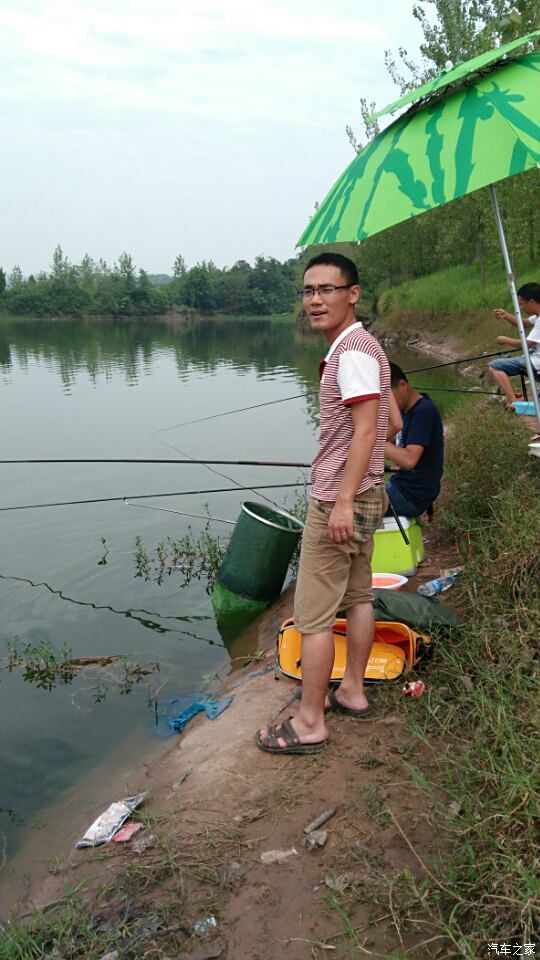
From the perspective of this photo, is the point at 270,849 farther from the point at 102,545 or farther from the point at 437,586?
the point at 102,545

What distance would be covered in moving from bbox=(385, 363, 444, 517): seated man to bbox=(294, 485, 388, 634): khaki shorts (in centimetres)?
138

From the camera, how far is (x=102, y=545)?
25.1 feet

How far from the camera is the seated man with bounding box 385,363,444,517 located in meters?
4.43

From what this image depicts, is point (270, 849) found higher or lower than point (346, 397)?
lower

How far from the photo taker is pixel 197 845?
2.68 m

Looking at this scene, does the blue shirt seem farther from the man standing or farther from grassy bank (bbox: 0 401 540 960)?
the man standing

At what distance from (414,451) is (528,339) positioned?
2804 millimetres

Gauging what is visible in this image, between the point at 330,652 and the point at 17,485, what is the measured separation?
325 inches

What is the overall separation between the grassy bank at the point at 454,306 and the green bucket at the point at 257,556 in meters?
14.8

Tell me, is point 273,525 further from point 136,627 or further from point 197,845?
point 197,845

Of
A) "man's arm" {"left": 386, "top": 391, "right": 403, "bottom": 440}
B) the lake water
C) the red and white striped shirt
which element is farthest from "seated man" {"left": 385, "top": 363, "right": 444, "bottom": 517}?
the lake water

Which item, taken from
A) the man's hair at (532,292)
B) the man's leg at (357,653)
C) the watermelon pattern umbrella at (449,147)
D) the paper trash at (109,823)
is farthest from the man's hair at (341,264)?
the man's hair at (532,292)

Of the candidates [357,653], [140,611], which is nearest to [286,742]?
[357,653]

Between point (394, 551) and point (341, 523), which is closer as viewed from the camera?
point (341, 523)
